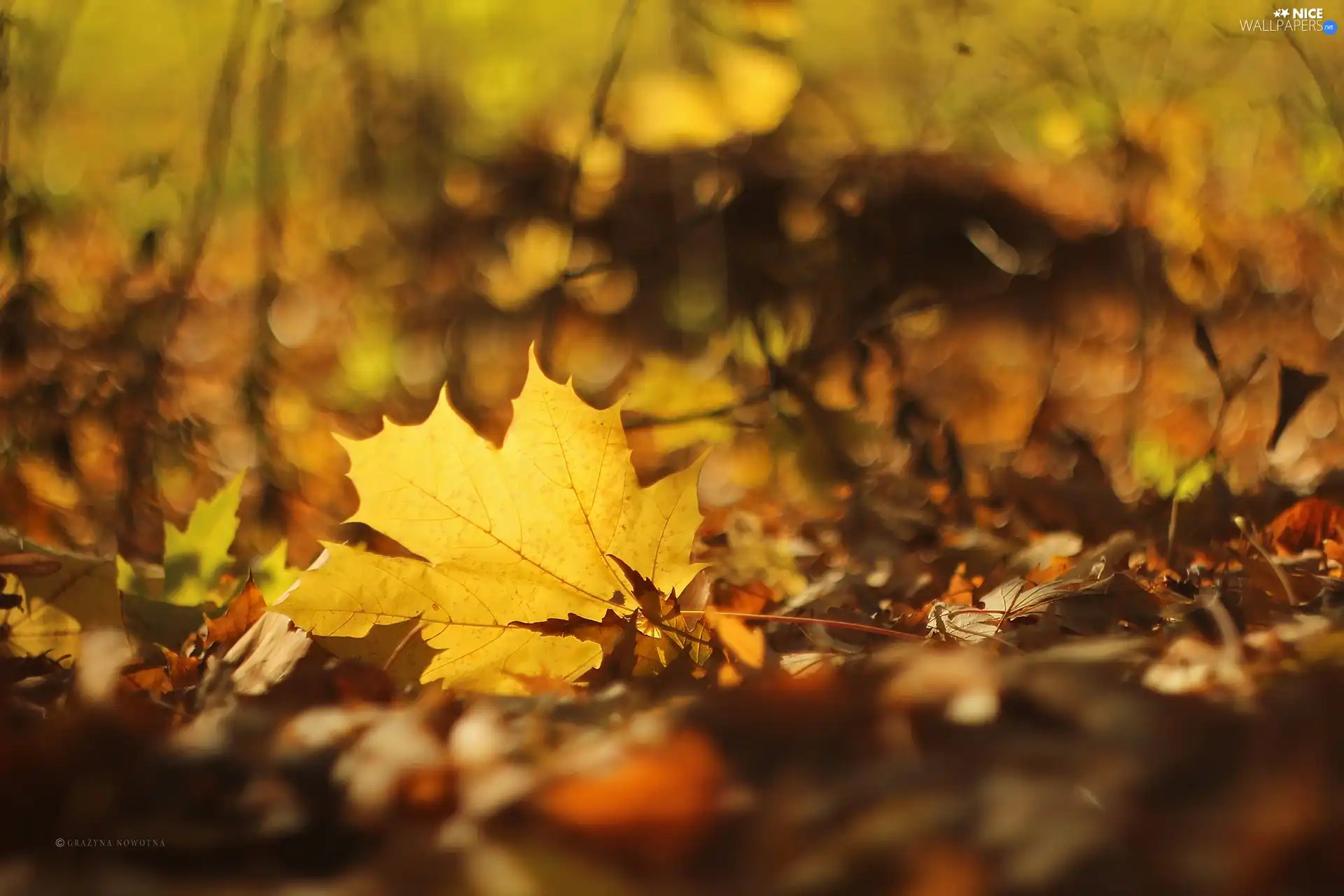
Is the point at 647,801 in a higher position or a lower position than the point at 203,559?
higher

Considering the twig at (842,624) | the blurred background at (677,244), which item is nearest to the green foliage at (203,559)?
→ the twig at (842,624)

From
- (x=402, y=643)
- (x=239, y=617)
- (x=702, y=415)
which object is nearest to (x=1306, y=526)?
(x=402, y=643)

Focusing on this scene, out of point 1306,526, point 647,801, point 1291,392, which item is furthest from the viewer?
point 1291,392

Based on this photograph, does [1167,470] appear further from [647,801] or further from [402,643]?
[647,801]

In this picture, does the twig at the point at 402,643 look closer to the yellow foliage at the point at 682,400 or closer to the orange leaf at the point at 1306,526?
the orange leaf at the point at 1306,526

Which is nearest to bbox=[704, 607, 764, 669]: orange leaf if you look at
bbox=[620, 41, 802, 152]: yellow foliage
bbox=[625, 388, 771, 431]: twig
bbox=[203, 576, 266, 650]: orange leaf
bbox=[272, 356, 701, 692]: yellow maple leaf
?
bbox=[272, 356, 701, 692]: yellow maple leaf
